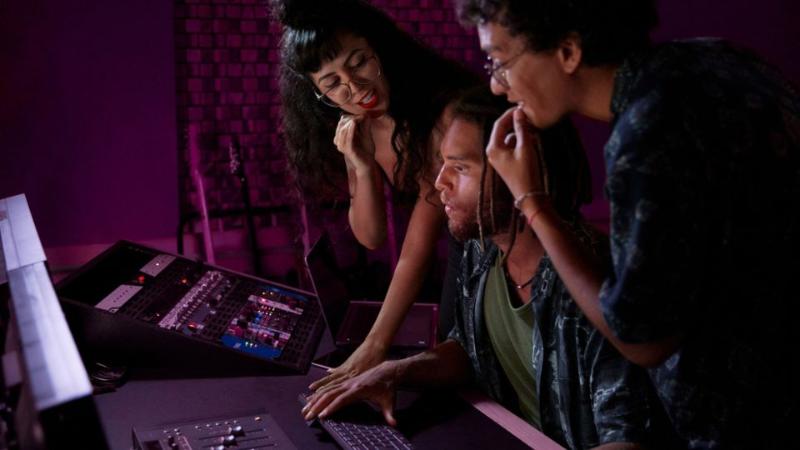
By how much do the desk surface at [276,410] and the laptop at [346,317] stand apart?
0.64 feet

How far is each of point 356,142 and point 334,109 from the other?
0.11m

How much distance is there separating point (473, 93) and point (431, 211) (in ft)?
1.13

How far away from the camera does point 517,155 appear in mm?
1168

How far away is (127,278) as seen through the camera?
1.74m

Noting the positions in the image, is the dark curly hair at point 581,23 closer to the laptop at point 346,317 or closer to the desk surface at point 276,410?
the desk surface at point 276,410

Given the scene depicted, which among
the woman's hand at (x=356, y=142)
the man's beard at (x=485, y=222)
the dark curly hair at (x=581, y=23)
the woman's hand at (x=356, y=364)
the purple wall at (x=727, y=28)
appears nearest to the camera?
the dark curly hair at (x=581, y=23)

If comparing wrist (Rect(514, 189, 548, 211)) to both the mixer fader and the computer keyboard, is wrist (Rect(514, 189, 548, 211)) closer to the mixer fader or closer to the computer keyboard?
the computer keyboard

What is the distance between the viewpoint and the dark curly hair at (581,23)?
3.42ft

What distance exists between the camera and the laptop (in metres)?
1.78

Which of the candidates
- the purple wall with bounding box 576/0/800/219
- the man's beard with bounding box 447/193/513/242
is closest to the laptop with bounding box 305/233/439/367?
the man's beard with bounding box 447/193/513/242

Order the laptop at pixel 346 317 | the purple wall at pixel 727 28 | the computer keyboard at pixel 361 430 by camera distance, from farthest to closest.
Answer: the purple wall at pixel 727 28, the laptop at pixel 346 317, the computer keyboard at pixel 361 430

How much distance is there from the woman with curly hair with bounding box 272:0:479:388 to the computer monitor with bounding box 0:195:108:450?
766 millimetres

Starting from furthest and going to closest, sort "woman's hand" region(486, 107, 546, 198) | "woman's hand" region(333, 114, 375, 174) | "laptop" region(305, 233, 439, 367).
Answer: "woman's hand" region(333, 114, 375, 174), "laptop" region(305, 233, 439, 367), "woman's hand" region(486, 107, 546, 198)

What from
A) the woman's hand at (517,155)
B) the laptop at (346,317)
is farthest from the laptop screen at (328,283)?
the woman's hand at (517,155)
